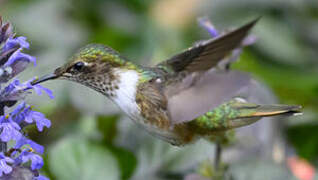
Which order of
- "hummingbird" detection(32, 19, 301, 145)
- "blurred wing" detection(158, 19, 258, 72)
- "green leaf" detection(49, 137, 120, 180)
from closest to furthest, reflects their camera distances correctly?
"blurred wing" detection(158, 19, 258, 72) → "hummingbird" detection(32, 19, 301, 145) → "green leaf" detection(49, 137, 120, 180)

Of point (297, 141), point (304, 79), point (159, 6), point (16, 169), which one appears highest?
point (159, 6)

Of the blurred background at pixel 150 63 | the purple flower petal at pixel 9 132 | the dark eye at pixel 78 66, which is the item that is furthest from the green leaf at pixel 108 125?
the purple flower petal at pixel 9 132

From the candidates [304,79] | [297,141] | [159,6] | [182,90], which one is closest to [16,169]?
[182,90]

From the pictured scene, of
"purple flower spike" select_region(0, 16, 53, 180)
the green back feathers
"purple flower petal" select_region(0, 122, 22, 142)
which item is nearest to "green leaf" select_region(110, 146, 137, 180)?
the green back feathers

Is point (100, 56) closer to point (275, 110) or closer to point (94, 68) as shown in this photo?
point (94, 68)

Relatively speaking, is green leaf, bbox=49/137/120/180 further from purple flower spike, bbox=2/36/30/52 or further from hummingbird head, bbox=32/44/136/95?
purple flower spike, bbox=2/36/30/52

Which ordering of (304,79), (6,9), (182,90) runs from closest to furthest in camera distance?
(182,90) < (304,79) < (6,9)

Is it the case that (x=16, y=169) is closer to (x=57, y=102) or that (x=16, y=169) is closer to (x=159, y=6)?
(x=57, y=102)
